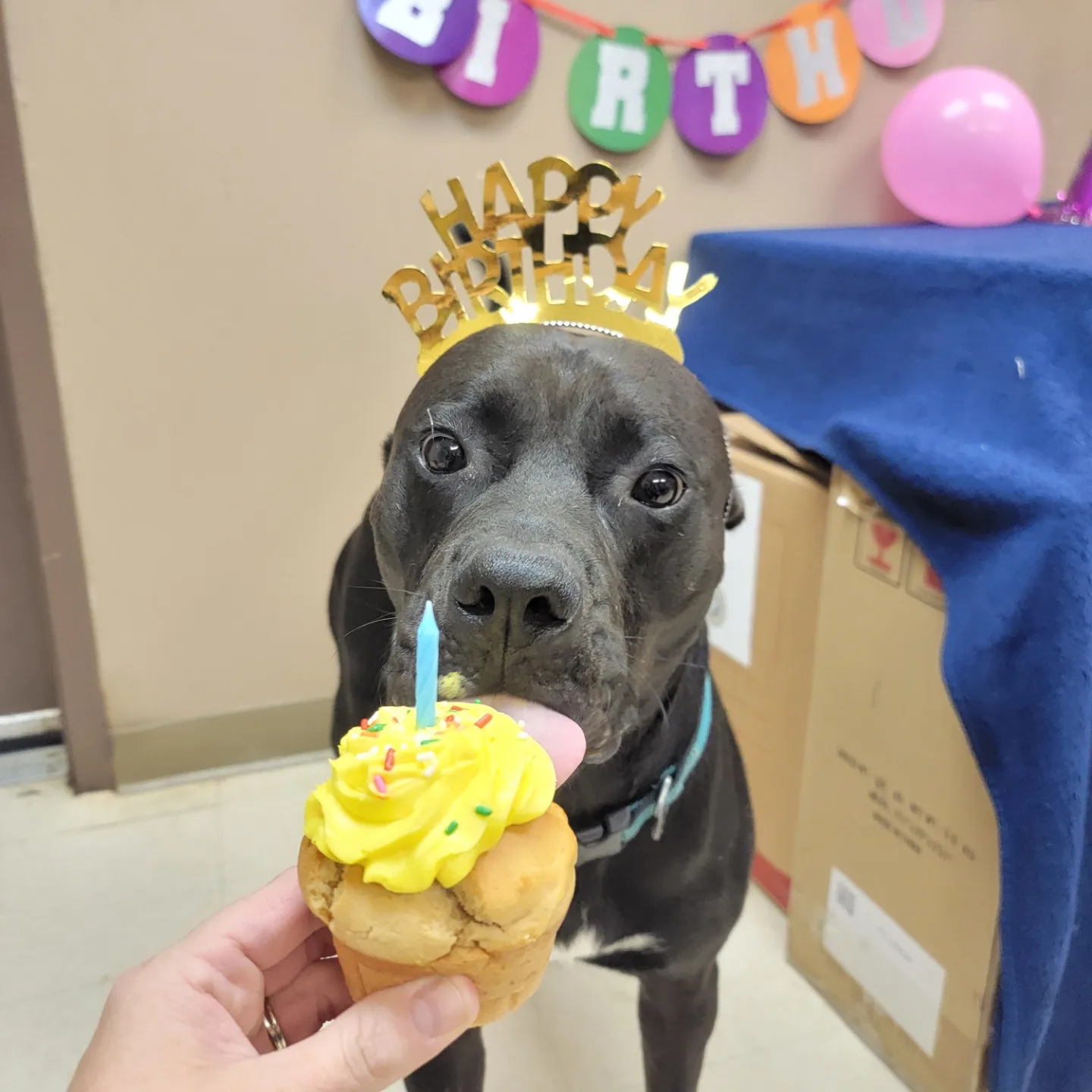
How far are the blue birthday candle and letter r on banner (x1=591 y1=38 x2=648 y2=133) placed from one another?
136 centimetres

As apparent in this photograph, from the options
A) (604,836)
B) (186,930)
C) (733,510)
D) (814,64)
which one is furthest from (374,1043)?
(814,64)

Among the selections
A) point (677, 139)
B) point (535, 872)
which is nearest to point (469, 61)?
point (677, 139)

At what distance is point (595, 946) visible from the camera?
3.38 ft

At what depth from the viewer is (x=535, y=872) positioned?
23.0 inches

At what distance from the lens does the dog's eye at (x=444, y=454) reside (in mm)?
922

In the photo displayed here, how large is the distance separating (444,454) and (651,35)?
3.74ft

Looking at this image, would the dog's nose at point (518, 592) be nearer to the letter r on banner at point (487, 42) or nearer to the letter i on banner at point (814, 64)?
the letter r on banner at point (487, 42)

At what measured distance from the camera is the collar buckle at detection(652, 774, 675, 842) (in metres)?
0.99

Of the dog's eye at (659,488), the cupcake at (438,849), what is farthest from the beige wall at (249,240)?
the cupcake at (438,849)

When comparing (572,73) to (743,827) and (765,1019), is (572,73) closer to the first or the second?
(743,827)

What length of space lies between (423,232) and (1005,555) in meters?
1.10

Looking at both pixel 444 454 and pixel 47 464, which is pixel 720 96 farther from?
pixel 47 464

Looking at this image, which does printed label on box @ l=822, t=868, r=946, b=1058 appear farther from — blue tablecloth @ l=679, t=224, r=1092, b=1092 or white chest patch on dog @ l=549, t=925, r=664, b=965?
white chest patch on dog @ l=549, t=925, r=664, b=965

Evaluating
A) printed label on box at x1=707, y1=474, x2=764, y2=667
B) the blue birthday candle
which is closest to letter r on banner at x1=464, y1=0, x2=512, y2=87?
printed label on box at x1=707, y1=474, x2=764, y2=667
